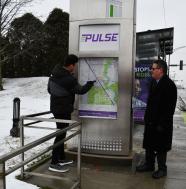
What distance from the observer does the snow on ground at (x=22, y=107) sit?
250 inches

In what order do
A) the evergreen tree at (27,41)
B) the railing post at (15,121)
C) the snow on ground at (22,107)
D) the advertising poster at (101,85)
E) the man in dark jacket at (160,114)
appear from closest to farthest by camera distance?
the man in dark jacket at (160,114) < the advertising poster at (101,85) < the snow on ground at (22,107) < the railing post at (15,121) < the evergreen tree at (27,41)

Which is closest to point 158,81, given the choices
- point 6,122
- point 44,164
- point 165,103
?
point 165,103

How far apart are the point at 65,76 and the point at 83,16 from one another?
129cm

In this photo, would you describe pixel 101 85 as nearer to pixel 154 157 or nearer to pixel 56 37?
pixel 154 157

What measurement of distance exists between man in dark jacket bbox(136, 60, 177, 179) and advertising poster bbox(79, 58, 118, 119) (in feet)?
2.39

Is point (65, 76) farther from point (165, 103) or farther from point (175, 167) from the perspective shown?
point (175, 167)

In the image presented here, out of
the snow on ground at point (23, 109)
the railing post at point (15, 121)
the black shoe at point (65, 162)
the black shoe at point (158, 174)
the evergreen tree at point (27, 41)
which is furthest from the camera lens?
the evergreen tree at point (27, 41)

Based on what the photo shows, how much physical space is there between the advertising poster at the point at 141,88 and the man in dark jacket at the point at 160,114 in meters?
4.46

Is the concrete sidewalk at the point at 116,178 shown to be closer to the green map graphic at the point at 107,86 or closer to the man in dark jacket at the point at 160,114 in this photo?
the man in dark jacket at the point at 160,114

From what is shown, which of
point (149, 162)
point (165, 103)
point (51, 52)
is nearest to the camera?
point (165, 103)

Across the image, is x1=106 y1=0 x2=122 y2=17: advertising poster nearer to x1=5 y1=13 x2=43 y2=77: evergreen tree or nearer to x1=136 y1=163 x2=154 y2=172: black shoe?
x1=136 y1=163 x2=154 y2=172: black shoe

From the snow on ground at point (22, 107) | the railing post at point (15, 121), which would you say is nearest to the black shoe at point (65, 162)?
the snow on ground at point (22, 107)

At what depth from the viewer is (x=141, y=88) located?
34.0 feet

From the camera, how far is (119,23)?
5973 millimetres
